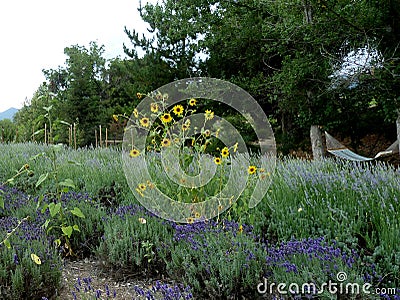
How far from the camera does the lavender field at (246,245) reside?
183 cm

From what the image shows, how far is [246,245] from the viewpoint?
212 centimetres

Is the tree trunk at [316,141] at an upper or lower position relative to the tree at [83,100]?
lower

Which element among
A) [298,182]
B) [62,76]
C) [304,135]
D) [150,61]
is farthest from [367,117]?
[62,76]

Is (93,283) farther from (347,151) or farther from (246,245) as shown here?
(347,151)

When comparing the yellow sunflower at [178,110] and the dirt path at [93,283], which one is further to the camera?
the yellow sunflower at [178,110]

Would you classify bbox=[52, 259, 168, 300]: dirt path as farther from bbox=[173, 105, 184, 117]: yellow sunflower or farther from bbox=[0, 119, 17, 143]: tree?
bbox=[0, 119, 17, 143]: tree

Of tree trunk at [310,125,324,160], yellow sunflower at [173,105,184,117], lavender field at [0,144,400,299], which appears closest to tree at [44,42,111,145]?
tree trunk at [310,125,324,160]

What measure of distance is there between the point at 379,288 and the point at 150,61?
9.21 meters

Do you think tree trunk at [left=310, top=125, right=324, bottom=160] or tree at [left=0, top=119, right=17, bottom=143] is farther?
tree at [left=0, top=119, right=17, bottom=143]

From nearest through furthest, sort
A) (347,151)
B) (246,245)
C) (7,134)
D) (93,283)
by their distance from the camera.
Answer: (246,245)
(93,283)
(347,151)
(7,134)

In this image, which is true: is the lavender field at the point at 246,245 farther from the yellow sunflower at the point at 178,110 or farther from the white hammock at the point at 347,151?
the white hammock at the point at 347,151

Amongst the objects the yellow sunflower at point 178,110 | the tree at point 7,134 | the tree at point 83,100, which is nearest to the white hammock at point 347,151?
the yellow sunflower at point 178,110

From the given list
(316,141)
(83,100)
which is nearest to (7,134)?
(83,100)

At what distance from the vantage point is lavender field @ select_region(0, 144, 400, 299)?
1.83 m
